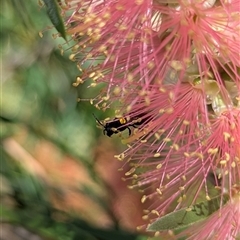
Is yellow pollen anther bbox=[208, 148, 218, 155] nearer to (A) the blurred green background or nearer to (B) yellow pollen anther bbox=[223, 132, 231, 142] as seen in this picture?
(B) yellow pollen anther bbox=[223, 132, 231, 142]

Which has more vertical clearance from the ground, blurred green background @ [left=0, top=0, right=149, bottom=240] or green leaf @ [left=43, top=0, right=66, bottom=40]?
green leaf @ [left=43, top=0, right=66, bottom=40]

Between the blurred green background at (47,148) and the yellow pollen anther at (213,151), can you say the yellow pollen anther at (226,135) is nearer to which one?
the yellow pollen anther at (213,151)

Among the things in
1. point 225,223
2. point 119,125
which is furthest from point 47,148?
point 225,223

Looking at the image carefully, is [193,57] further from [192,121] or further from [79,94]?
[79,94]

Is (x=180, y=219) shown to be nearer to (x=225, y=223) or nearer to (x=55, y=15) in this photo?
(x=225, y=223)

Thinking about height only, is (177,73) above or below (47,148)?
above

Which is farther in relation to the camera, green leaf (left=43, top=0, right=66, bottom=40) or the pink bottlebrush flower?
the pink bottlebrush flower

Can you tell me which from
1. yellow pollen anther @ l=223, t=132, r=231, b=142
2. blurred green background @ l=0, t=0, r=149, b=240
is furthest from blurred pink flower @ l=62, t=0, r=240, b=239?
blurred green background @ l=0, t=0, r=149, b=240

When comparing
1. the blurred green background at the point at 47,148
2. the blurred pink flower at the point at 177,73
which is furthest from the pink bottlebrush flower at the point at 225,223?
the blurred green background at the point at 47,148
